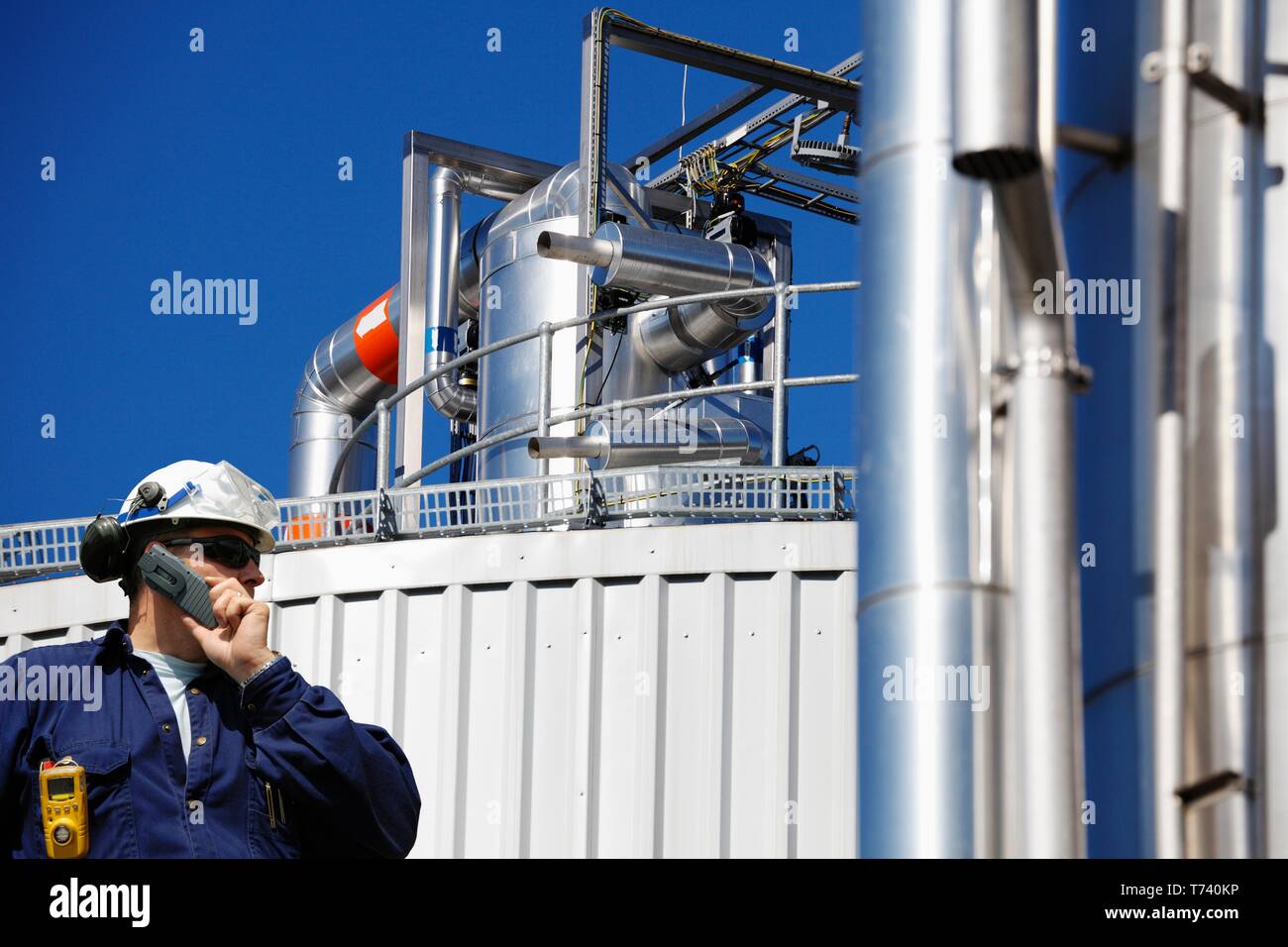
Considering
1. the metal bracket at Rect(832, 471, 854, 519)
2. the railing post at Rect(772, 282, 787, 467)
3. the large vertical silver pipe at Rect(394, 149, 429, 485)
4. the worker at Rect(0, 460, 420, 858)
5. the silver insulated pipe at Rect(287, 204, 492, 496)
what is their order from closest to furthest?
the worker at Rect(0, 460, 420, 858) < the metal bracket at Rect(832, 471, 854, 519) < the railing post at Rect(772, 282, 787, 467) < the large vertical silver pipe at Rect(394, 149, 429, 485) < the silver insulated pipe at Rect(287, 204, 492, 496)

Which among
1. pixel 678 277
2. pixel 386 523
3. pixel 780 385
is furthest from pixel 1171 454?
pixel 678 277

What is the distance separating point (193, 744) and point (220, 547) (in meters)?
0.48

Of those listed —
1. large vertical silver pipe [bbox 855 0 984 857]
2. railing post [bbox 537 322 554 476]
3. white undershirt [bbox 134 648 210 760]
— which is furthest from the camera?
railing post [bbox 537 322 554 476]

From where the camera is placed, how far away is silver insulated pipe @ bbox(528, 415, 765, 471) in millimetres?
8852

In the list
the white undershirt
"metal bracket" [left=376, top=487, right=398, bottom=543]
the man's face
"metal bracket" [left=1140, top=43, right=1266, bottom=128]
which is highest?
"metal bracket" [left=1140, top=43, right=1266, bottom=128]

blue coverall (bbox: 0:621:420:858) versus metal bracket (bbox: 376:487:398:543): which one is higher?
metal bracket (bbox: 376:487:398:543)

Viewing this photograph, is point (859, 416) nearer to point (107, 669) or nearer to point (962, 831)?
point (962, 831)

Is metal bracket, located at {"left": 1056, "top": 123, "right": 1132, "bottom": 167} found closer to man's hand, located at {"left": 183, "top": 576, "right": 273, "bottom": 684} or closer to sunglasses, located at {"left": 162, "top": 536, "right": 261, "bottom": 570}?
man's hand, located at {"left": 183, "top": 576, "right": 273, "bottom": 684}

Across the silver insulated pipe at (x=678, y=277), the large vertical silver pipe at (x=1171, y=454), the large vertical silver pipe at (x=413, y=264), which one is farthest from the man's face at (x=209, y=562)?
the large vertical silver pipe at (x=413, y=264)

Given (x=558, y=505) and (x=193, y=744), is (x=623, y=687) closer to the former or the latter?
(x=558, y=505)

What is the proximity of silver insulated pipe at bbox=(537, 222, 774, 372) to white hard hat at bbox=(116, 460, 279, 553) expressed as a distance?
19.0 feet

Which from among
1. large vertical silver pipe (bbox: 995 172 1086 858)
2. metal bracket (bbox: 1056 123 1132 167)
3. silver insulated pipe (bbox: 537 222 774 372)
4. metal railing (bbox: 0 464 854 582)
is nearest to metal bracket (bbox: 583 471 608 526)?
metal railing (bbox: 0 464 854 582)

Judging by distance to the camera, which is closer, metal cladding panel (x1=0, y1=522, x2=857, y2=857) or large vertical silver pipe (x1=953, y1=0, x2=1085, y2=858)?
large vertical silver pipe (x1=953, y1=0, x2=1085, y2=858)

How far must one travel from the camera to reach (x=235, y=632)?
3.77 metres
